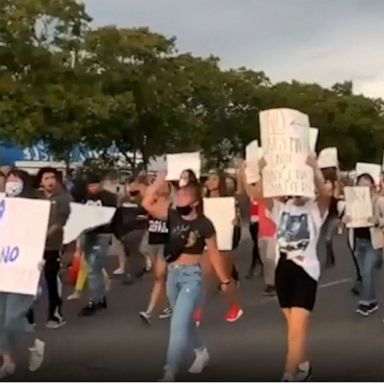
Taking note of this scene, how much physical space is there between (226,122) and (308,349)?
36596 mm

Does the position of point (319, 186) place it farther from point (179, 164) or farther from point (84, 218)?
point (84, 218)

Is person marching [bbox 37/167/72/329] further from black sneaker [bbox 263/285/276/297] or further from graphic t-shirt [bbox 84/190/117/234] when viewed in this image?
black sneaker [bbox 263/285/276/297]

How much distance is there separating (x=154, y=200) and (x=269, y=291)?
414 centimetres

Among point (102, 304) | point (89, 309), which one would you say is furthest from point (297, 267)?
point (102, 304)

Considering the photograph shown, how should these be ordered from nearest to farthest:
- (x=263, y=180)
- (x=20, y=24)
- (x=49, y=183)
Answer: (x=263, y=180) < (x=49, y=183) < (x=20, y=24)

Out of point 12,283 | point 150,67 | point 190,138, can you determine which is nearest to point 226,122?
point 190,138

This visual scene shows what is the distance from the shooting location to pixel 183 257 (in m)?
7.77

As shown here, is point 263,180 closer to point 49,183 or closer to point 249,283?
point 49,183

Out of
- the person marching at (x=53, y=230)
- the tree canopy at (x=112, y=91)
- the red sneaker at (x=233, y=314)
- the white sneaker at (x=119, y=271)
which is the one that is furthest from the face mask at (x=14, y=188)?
the tree canopy at (x=112, y=91)

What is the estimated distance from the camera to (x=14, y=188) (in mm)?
8180

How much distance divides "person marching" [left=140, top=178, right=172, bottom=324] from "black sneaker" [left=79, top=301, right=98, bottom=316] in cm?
59

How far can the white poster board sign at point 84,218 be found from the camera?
36.7ft

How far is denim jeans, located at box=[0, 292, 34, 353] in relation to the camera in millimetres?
7785

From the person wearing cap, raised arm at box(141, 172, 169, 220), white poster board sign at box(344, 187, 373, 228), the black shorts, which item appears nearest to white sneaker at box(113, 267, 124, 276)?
the person wearing cap
